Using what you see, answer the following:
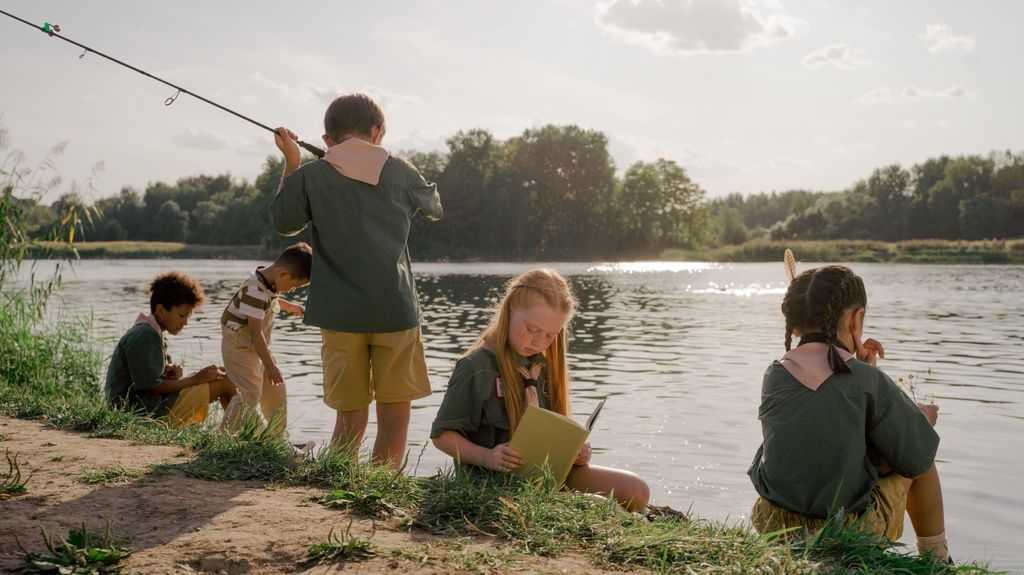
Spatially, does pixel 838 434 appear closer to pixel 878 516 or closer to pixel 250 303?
pixel 878 516

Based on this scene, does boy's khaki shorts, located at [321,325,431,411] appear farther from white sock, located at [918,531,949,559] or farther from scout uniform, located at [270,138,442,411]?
white sock, located at [918,531,949,559]

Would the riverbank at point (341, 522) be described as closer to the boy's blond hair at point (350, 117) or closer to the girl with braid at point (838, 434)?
the girl with braid at point (838, 434)

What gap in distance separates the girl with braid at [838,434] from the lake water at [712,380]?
3.38ft

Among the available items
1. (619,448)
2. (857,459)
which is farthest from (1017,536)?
(619,448)

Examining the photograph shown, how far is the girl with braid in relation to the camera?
309 cm

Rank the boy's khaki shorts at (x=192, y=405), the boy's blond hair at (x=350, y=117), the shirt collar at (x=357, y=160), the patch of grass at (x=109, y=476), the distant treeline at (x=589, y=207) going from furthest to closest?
1. the distant treeline at (x=589, y=207)
2. the boy's khaki shorts at (x=192, y=405)
3. the boy's blond hair at (x=350, y=117)
4. the shirt collar at (x=357, y=160)
5. the patch of grass at (x=109, y=476)

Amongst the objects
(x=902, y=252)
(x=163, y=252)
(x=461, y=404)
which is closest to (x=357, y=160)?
(x=461, y=404)

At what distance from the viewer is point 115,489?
129 inches

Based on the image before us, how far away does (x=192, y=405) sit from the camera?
5.60 meters

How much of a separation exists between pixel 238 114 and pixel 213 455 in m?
2.26

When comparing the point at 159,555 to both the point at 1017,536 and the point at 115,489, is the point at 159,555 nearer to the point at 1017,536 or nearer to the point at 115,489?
the point at 115,489

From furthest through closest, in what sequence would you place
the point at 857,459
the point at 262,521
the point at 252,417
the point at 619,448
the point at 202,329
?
the point at 202,329 → the point at 619,448 → the point at 252,417 → the point at 857,459 → the point at 262,521

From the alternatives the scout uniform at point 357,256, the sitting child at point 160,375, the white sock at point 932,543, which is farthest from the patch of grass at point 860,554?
the sitting child at point 160,375

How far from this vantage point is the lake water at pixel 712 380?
17.9 ft
